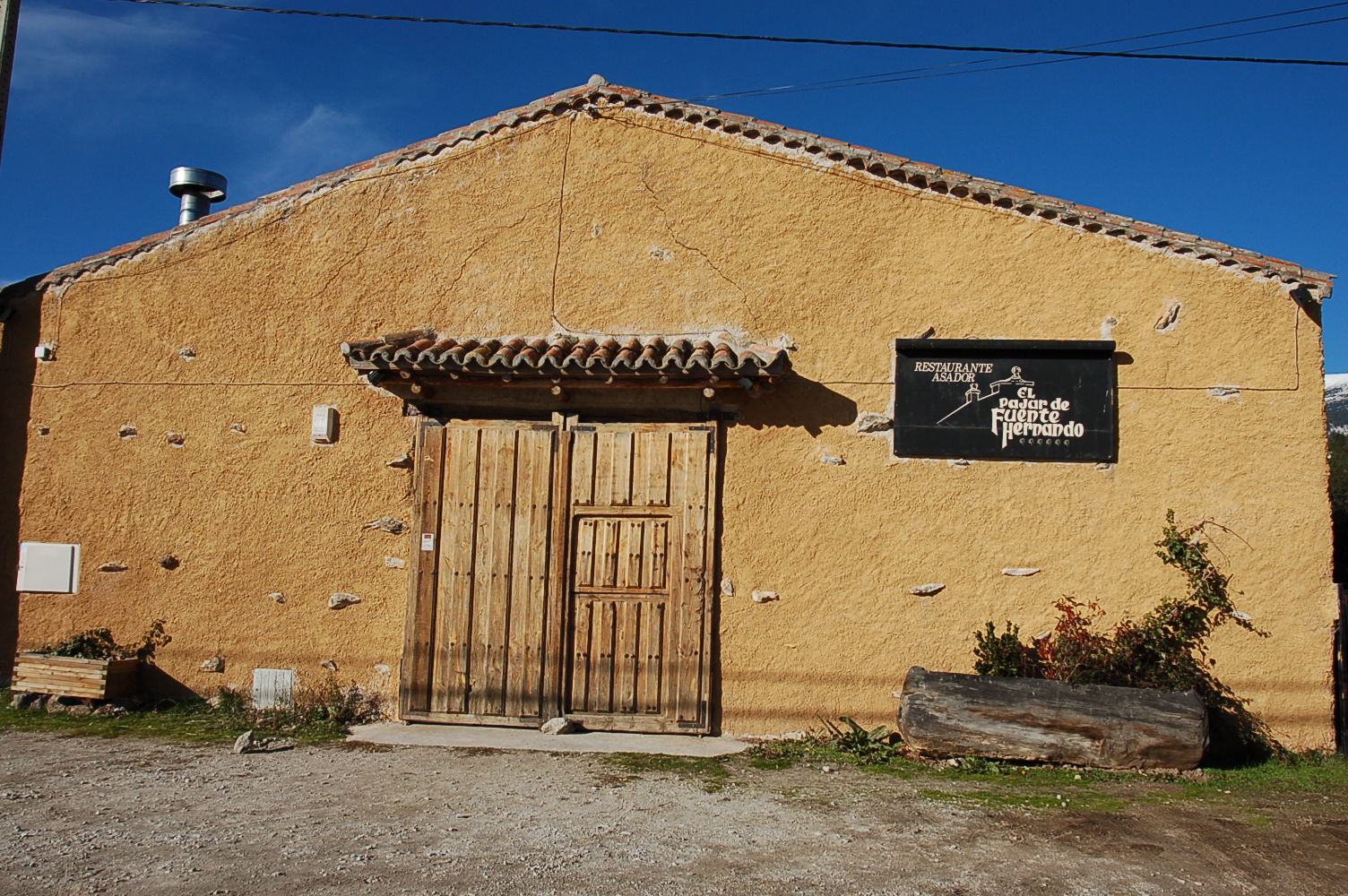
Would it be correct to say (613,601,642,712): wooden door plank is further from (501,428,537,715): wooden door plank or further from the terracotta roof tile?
the terracotta roof tile

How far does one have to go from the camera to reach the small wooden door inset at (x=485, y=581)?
727 cm

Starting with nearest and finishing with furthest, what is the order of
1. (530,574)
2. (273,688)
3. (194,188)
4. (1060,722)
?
(1060,722), (530,574), (273,688), (194,188)

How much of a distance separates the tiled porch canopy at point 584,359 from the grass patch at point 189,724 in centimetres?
259

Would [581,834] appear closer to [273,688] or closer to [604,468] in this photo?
[604,468]

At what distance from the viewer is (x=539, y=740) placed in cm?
693

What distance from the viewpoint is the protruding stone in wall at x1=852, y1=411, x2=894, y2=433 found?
7.22m

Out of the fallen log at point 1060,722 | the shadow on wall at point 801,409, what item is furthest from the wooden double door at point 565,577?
the fallen log at point 1060,722

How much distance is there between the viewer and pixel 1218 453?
6.94 m

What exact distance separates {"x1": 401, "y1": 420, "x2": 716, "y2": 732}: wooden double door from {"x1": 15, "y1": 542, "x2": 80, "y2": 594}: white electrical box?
110 inches

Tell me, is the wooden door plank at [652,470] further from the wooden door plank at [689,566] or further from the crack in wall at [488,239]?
the crack in wall at [488,239]

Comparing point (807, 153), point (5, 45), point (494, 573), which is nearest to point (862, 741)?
point (494, 573)

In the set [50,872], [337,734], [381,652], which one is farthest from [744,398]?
[50,872]

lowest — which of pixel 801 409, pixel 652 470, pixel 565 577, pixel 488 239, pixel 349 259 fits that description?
pixel 565 577

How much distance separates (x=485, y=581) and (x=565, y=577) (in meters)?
0.60
